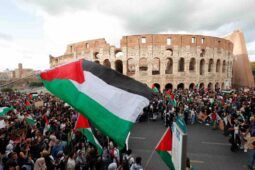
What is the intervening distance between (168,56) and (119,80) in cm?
2916

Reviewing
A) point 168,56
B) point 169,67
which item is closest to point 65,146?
point 168,56

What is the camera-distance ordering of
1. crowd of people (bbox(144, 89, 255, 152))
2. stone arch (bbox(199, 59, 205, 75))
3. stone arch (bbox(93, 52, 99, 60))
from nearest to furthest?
crowd of people (bbox(144, 89, 255, 152)) → stone arch (bbox(93, 52, 99, 60)) → stone arch (bbox(199, 59, 205, 75))

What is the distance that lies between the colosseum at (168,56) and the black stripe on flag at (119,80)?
89.0 ft

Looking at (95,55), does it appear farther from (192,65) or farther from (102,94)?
(102,94)

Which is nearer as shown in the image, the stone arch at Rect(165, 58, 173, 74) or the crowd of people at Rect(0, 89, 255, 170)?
the crowd of people at Rect(0, 89, 255, 170)

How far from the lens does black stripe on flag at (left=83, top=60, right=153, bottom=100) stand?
4367mm

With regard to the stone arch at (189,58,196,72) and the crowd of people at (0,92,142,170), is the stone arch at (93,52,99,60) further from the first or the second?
the crowd of people at (0,92,142,170)

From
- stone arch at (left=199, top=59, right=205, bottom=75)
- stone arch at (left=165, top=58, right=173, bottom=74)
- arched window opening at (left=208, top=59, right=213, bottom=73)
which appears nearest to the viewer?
stone arch at (left=165, top=58, right=173, bottom=74)

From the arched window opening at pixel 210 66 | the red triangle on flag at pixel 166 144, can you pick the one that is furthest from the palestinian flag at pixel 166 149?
the arched window opening at pixel 210 66

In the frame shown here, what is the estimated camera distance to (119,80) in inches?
183

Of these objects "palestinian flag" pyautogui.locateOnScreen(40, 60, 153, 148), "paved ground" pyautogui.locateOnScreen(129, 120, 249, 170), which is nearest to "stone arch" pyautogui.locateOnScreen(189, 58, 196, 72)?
"paved ground" pyautogui.locateOnScreen(129, 120, 249, 170)

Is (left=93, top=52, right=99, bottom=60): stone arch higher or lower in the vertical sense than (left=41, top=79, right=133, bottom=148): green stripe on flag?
higher

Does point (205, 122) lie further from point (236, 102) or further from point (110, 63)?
point (110, 63)

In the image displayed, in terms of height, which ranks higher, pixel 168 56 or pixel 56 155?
pixel 168 56
